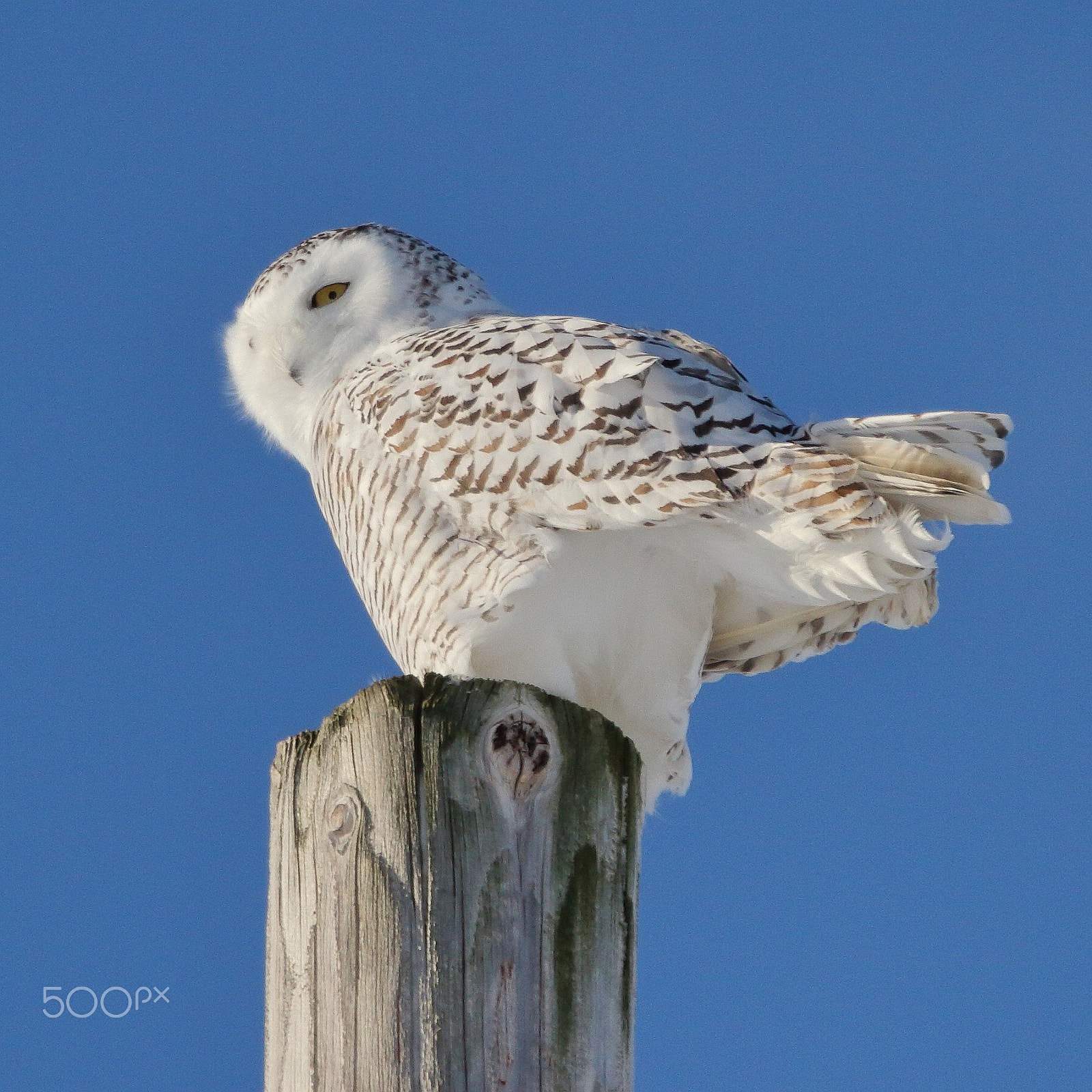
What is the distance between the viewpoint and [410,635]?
3.63m

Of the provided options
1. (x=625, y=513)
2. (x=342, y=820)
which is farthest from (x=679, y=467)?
(x=342, y=820)

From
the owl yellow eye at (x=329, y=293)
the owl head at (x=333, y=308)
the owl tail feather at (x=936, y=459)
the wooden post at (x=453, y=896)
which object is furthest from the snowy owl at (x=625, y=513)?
the wooden post at (x=453, y=896)

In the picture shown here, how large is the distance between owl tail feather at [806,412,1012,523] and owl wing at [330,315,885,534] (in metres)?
0.07

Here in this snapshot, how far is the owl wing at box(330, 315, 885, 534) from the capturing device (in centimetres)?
324

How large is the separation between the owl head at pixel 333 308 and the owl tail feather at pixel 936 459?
182cm

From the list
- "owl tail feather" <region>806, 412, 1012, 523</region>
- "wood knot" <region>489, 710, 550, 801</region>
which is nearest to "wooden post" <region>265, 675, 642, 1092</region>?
"wood knot" <region>489, 710, 550, 801</region>

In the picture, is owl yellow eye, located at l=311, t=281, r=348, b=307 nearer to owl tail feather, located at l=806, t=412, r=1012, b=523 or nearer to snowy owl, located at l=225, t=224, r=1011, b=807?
snowy owl, located at l=225, t=224, r=1011, b=807

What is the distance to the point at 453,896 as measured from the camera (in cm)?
213

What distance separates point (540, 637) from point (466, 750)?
4.01 ft

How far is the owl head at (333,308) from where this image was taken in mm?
4562

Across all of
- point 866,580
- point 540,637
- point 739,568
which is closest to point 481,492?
point 540,637

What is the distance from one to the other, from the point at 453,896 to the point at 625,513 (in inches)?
53.6

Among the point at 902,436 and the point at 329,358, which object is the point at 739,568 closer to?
the point at 902,436

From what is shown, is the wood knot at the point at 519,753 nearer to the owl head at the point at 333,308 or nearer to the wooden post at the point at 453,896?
the wooden post at the point at 453,896
